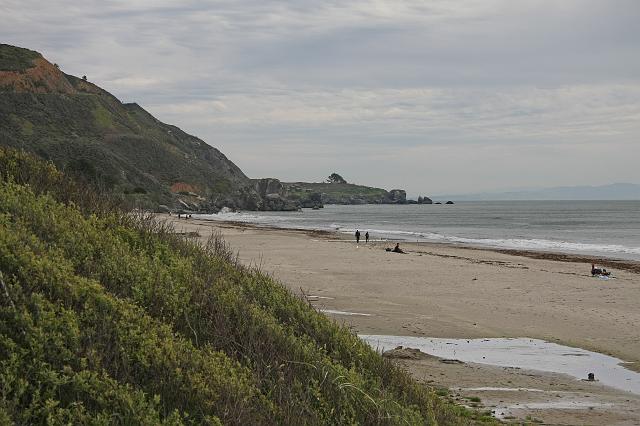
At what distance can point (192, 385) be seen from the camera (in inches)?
165

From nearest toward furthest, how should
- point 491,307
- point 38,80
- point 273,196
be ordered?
1. point 491,307
2. point 38,80
3. point 273,196

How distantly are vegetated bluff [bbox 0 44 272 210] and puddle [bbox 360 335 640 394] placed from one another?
2860 inches

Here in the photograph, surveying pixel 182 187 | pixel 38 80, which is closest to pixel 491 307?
pixel 182 187

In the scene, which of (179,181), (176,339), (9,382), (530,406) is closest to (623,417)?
(530,406)

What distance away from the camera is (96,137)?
110625mm

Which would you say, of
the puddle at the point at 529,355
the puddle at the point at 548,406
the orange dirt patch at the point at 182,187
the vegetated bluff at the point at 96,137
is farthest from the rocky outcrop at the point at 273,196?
the puddle at the point at 548,406

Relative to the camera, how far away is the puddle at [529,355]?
11.1m

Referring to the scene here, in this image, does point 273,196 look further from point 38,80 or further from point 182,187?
point 38,80

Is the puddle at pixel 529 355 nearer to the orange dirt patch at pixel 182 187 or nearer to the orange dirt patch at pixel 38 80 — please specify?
the orange dirt patch at pixel 182 187

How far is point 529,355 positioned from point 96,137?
351ft

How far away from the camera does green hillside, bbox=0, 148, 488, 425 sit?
12.7ft

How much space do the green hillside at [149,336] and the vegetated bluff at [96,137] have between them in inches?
3034

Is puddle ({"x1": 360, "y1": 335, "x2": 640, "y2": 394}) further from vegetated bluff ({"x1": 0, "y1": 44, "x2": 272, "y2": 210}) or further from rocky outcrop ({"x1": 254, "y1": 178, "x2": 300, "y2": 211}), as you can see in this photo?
rocky outcrop ({"x1": 254, "y1": 178, "x2": 300, "y2": 211})

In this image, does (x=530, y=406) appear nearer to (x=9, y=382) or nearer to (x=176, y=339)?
(x=176, y=339)
